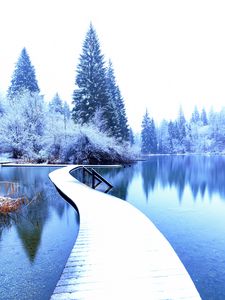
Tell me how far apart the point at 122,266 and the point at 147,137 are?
258ft

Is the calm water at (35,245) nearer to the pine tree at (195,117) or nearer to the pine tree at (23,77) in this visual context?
the pine tree at (23,77)

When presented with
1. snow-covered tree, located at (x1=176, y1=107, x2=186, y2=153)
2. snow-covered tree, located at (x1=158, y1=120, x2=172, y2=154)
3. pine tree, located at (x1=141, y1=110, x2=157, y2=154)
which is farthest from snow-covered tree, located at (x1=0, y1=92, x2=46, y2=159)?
snow-covered tree, located at (x1=176, y1=107, x2=186, y2=153)

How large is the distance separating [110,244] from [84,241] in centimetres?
59

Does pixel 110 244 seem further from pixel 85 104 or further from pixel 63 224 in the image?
pixel 85 104

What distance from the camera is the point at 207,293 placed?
5137 millimetres

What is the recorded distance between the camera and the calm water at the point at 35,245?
5.36 m

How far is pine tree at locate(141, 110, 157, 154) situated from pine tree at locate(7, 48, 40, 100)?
37.6m

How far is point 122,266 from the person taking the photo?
181 inches

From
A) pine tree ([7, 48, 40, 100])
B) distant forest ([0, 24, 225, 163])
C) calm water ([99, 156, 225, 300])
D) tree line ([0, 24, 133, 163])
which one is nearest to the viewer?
calm water ([99, 156, 225, 300])

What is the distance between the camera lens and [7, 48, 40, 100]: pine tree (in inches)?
1764

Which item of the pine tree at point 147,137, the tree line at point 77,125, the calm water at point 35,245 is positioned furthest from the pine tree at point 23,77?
the pine tree at point 147,137

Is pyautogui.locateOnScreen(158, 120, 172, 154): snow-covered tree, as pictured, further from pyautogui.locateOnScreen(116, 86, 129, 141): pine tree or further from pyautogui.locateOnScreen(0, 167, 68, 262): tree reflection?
pyautogui.locateOnScreen(0, 167, 68, 262): tree reflection

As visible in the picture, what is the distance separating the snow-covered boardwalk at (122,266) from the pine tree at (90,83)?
28.8m

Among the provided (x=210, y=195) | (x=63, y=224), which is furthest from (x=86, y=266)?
(x=210, y=195)
